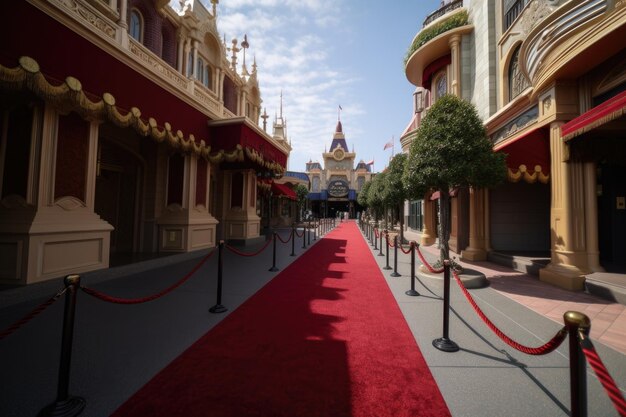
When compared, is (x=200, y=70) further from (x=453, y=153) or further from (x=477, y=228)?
(x=477, y=228)

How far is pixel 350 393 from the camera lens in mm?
2512

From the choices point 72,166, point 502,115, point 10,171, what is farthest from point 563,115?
point 10,171

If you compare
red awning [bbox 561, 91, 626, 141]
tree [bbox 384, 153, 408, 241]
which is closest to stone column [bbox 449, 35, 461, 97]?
tree [bbox 384, 153, 408, 241]

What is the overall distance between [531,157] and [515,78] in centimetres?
389

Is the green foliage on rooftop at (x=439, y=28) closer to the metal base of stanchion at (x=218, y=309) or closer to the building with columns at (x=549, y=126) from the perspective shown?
the building with columns at (x=549, y=126)

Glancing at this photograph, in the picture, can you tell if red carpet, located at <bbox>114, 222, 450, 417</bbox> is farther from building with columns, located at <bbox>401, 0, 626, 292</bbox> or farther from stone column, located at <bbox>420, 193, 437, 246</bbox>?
stone column, located at <bbox>420, 193, 437, 246</bbox>

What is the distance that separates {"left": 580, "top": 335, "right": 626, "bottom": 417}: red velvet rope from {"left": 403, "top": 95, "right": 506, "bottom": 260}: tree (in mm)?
5521

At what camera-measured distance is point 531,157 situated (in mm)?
6941

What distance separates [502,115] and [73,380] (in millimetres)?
11126

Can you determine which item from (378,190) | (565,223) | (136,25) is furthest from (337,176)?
(565,223)

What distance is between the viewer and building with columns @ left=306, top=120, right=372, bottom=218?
48428mm

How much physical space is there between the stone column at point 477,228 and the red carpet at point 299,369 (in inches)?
260

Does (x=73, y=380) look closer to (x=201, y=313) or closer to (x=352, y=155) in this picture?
(x=201, y=313)

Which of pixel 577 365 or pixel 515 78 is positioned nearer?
pixel 577 365
